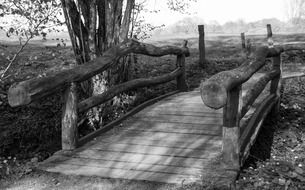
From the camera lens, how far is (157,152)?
525 centimetres

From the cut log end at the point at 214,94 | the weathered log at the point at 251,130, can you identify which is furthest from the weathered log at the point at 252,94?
the cut log end at the point at 214,94

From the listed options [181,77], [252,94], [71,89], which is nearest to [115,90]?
[71,89]

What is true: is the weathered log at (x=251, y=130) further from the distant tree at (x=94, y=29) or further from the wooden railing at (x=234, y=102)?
the distant tree at (x=94, y=29)

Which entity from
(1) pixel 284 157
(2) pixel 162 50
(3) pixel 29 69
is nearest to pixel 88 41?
(2) pixel 162 50

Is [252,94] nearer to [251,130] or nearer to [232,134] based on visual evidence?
[251,130]

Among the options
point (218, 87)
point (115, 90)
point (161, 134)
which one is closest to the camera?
point (218, 87)

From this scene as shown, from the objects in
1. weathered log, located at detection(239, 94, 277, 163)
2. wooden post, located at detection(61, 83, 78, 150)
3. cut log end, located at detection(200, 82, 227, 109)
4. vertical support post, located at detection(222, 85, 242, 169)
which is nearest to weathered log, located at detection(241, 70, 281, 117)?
weathered log, located at detection(239, 94, 277, 163)

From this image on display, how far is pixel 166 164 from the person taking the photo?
4.81m

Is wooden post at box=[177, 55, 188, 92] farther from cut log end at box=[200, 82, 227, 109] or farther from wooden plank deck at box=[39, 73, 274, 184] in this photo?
cut log end at box=[200, 82, 227, 109]

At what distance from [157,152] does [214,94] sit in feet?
5.17

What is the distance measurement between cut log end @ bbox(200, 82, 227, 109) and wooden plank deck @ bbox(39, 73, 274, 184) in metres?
0.87

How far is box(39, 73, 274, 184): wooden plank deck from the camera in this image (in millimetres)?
4512

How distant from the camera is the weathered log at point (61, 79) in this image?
14.6 ft

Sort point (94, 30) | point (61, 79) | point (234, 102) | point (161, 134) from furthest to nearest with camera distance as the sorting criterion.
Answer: point (94, 30), point (161, 134), point (61, 79), point (234, 102)
